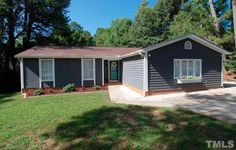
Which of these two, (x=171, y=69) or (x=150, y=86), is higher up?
(x=171, y=69)

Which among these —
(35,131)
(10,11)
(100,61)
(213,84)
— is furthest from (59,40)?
(35,131)

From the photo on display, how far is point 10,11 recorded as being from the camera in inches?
728

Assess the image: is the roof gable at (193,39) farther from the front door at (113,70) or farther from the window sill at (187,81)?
the front door at (113,70)

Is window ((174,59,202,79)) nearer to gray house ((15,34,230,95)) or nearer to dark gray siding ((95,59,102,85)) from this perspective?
gray house ((15,34,230,95))

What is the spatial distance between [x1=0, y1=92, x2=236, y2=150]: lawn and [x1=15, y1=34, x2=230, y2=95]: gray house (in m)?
3.93

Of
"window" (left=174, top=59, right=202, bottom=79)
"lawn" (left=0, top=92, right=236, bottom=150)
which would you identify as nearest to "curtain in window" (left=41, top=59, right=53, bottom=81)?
"lawn" (left=0, top=92, right=236, bottom=150)

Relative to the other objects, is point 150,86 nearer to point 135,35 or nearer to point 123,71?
point 123,71

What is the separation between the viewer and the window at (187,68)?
36.7 ft

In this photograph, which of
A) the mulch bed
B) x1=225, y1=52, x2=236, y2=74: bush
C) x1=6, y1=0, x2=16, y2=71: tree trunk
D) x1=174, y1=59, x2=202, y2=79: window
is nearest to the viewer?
x1=174, y1=59, x2=202, y2=79: window

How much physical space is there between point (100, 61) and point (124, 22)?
2921 cm

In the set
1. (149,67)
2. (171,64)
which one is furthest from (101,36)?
(149,67)

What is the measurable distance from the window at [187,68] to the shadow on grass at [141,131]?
4.84 m

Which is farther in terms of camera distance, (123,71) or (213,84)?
(123,71)

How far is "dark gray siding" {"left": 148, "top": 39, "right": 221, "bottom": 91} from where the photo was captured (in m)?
10.6
